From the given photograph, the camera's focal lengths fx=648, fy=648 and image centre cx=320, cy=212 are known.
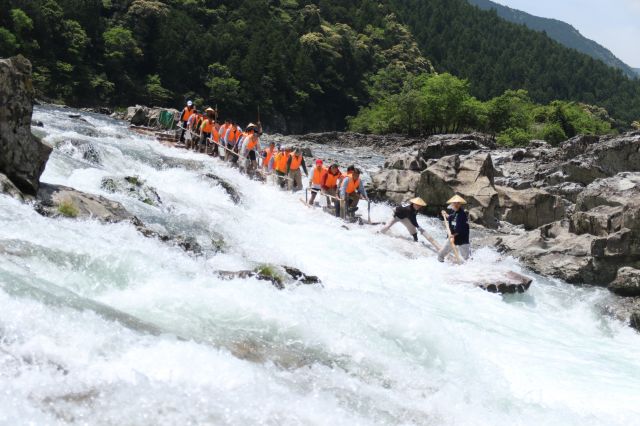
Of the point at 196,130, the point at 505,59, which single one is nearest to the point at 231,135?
the point at 196,130

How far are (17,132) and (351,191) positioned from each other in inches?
378

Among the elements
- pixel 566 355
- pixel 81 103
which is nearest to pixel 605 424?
pixel 566 355

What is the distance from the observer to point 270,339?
22.7 ft

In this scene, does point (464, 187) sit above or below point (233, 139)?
above

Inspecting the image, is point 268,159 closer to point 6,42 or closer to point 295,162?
point 295,162

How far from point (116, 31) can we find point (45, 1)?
916 cm

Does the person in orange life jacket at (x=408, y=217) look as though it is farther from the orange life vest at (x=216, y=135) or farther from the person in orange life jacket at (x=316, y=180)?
the orange life vest at (x=216, y=135)

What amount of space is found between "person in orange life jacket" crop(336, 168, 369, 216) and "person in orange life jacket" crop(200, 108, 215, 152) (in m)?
8.91

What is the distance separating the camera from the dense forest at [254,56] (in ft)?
225

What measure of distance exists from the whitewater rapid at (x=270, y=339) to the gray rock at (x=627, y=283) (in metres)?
0.26

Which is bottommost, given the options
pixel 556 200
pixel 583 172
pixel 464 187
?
pixel 464 187

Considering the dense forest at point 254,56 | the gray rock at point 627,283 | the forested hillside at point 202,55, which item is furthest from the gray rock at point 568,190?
the dense forest at point 254,56

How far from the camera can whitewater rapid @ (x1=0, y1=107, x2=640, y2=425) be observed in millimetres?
4969

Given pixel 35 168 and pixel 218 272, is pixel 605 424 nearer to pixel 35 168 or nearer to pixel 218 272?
pixel 218 272
